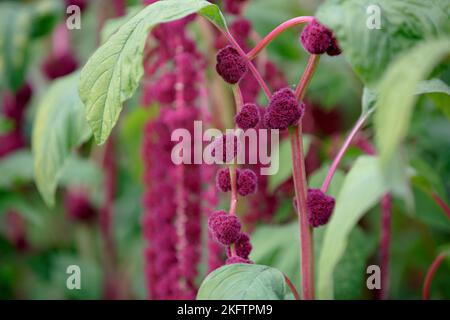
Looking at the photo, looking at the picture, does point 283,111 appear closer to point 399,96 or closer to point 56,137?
point 399,96

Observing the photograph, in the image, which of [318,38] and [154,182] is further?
[154,182]

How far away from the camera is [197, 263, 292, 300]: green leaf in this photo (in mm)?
551

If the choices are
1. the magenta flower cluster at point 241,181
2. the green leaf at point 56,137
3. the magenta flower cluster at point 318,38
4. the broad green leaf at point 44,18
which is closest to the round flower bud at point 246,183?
the magenta flower cluster at point 241,181

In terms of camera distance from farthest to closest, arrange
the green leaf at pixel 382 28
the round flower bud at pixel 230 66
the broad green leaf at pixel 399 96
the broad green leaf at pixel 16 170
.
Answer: the broad green leaf at pixel 16 170
the round flower bud at pixel 230 66
the green leaf at pixel 382 28
the broad green leaf at pixel 399 96

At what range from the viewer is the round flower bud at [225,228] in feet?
1.90

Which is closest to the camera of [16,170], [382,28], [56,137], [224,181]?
Result: [382,28]

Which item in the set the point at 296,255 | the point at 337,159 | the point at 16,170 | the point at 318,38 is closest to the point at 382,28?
the point at 318,38

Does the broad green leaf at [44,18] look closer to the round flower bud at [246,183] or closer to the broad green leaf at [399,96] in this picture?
the round flower bud at [246,183]

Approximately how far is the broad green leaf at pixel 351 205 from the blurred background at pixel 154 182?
0.79 ft

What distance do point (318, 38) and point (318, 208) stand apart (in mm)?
147

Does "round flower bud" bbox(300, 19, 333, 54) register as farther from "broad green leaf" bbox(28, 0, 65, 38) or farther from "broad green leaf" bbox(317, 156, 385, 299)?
"broad green leaf" bbox(28, 0, 65, 38)

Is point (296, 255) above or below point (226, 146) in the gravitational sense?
below

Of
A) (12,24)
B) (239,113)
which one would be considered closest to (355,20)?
(239,113)

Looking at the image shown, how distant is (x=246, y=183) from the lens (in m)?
0.60
